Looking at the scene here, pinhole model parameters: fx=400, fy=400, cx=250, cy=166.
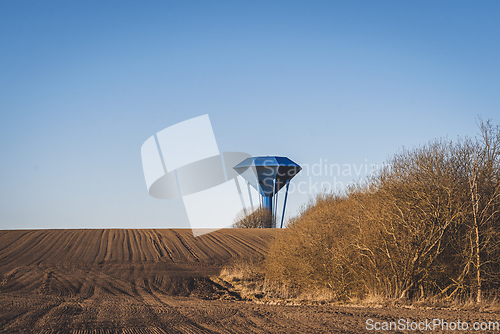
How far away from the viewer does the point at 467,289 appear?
42.8 feet

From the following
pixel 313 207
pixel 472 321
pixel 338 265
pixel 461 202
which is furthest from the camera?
pixel 313 207

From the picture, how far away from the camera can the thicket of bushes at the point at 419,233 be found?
12.6 m

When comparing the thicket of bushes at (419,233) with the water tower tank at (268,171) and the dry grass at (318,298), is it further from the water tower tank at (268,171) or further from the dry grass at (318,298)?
the water tower tank at (268,171)

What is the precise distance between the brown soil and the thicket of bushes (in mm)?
2515

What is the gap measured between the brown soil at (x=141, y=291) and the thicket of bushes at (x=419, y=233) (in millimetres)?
2515

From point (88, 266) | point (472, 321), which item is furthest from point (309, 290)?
point (88, 266)

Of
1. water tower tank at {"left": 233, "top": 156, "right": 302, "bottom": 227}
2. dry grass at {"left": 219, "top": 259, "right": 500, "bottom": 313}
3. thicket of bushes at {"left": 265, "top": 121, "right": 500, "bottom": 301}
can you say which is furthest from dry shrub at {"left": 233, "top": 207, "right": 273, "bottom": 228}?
thicket of bushes at {"left": 265, "top": 121, "right": 500, "bottom": 301}

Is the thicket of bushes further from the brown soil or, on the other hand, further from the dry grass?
the brown soil

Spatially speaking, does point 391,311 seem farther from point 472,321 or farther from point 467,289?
point 467,289

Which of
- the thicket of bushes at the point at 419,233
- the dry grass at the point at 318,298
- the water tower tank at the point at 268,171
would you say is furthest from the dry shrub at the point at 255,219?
the thicket of bushes at the point at 419,233

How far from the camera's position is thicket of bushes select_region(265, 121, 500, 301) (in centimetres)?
1265

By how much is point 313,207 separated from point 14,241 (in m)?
28.5

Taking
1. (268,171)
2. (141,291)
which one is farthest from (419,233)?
(268,171)

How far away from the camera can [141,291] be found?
17344mm
